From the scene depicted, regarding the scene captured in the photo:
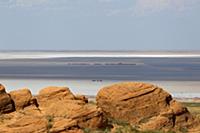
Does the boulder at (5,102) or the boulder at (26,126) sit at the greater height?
the boulder at (5,102)

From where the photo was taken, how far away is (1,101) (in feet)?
106

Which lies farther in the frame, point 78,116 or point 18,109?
point 18,109

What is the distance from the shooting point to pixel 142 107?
33.4 m

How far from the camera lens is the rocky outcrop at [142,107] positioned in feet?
109

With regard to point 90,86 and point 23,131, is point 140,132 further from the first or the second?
point 90,86

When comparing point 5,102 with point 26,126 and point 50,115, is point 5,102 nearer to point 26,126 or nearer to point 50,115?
point 50,115

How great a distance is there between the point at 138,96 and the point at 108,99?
62.8 inches

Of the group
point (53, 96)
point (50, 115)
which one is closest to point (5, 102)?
point (53, 96)

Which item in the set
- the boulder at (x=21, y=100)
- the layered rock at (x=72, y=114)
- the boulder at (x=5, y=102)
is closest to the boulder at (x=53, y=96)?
the boulder at (x=21, y=100)

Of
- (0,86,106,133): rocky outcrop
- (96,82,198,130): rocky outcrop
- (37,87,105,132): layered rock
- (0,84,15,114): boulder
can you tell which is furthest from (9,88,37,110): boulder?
(96,82,198,130): rocky outcrop

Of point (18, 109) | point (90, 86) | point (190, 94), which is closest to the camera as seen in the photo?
point (18, 109)

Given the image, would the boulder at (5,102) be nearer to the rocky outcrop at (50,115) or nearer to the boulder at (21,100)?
the rocky outcrop at (50,115)

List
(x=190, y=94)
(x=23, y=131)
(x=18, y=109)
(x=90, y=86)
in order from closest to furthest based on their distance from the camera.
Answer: (x=23, y=131), (x=18, y=109), (x=190, y=94), (x=90, y=86)

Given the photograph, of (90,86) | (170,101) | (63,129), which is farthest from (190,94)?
(63,129)
